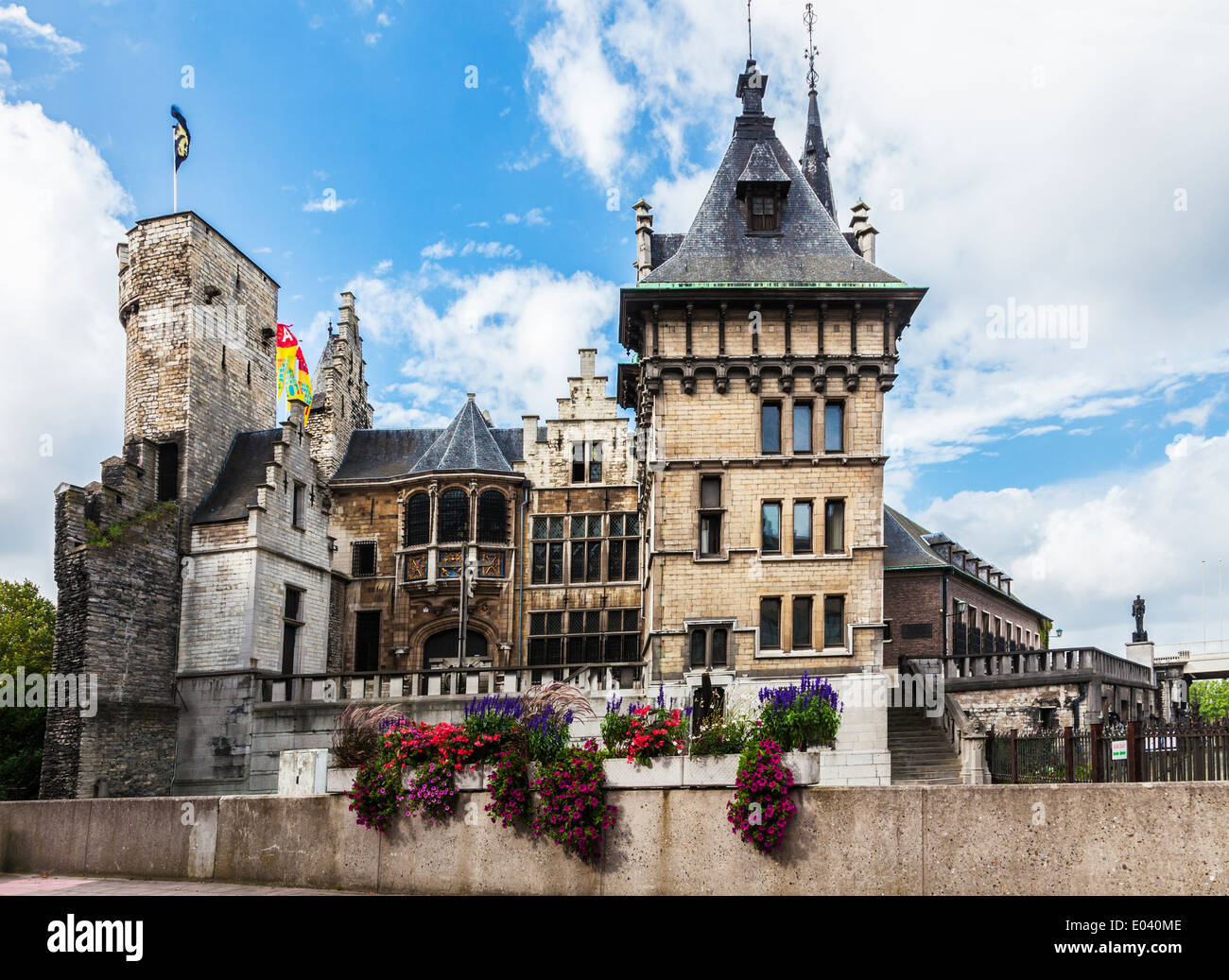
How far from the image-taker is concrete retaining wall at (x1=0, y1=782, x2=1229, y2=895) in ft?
34.0

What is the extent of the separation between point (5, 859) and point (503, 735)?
7.65m

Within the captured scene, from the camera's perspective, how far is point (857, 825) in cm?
1117

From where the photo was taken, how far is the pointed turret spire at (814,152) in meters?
48.4

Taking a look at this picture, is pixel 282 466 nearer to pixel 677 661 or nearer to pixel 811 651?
pixel 677 661

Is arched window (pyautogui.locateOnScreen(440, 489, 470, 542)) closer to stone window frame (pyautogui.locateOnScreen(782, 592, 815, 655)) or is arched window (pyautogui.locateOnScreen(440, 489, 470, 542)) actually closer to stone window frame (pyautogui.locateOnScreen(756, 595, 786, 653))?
stone window frame (pyautogui.locateOnScreen(756, 595, 786, 653))

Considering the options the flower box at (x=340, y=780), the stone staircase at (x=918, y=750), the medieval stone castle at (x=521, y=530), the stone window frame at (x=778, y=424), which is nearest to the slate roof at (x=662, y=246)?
the medieval stone castle at (x=521, y=530)

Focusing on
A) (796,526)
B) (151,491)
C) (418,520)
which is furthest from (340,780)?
(418,520)

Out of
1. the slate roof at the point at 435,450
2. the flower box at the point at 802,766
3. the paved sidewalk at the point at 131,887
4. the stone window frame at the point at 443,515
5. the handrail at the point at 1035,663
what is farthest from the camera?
the slate roof at the point at 435,450

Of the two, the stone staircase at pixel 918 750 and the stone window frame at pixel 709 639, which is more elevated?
the stone window frame at pixel 709 639

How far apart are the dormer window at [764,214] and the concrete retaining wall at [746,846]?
89.9 feet

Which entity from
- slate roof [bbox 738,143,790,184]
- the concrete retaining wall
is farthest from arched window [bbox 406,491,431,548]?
the concrete retaining wall

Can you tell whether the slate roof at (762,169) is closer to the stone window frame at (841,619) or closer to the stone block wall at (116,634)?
the stone window frame at (841,619)

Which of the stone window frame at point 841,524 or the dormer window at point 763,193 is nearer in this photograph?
the stone window frame at point 841,524

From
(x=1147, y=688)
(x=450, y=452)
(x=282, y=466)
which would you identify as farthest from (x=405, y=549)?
(x=1147, y=688)
